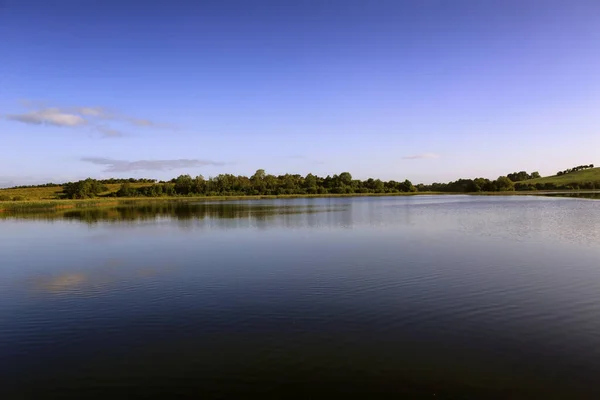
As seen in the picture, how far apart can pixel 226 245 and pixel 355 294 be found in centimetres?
1400

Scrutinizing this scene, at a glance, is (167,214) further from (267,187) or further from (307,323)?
(267,187)

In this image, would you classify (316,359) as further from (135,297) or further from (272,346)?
(135,297)

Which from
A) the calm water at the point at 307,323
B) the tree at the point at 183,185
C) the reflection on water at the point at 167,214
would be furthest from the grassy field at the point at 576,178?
the calm water at the point at 307,323

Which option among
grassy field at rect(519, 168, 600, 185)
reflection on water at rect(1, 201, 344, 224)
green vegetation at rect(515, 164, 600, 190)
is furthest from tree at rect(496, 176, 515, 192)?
reflection on water at rect(1, 201, 344, 224)

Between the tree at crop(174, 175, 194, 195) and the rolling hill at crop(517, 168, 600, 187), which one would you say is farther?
the tree at crop(174, 175, 194, 195)

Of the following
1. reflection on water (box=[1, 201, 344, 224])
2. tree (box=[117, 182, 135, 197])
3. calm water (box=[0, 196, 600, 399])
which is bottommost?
calm water (box=[0, 196, 600, 399])

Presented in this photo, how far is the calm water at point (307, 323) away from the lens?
784 cm

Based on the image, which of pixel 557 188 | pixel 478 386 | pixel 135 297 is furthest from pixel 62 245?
pixel 557 188

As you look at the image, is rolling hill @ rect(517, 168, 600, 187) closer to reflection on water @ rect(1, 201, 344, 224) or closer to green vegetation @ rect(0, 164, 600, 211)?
green vegetation @ rect(0, 164, 600, 211)

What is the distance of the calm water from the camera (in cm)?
784

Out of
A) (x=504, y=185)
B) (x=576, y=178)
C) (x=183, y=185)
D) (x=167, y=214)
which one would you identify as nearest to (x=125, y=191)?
(x=183, y=185)

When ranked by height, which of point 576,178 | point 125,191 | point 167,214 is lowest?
point 167,214

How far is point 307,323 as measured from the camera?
10.9 meters

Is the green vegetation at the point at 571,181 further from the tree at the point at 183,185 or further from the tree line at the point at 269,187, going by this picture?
the tree at the point at 183,185
